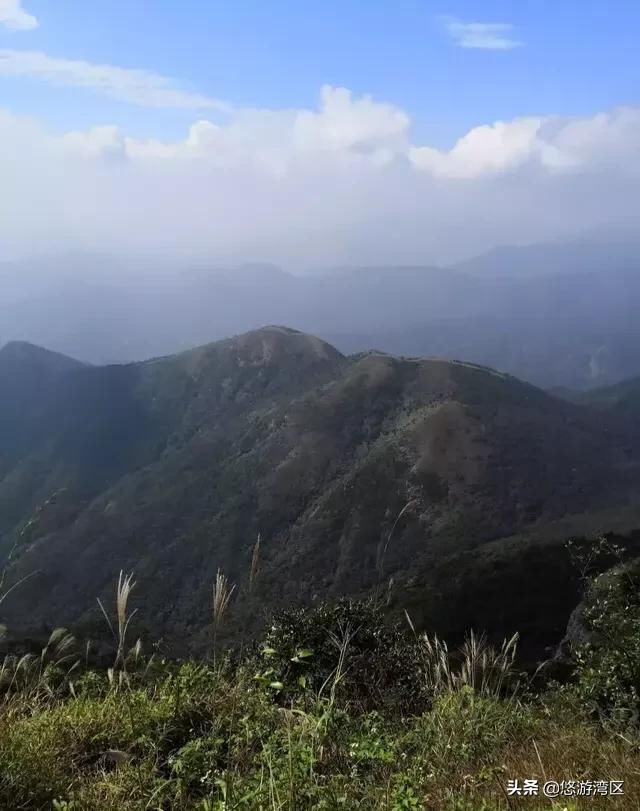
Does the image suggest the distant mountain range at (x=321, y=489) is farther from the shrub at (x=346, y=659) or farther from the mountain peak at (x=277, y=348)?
the shrub at (x=346, y=659)

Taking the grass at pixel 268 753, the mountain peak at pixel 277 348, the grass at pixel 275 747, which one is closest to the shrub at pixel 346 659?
the grass at pixel 275 747

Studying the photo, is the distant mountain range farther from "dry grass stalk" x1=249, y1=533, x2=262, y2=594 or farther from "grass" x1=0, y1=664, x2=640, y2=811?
"dry grass stalk" x1=249, y1=533, x2=262, y2=594

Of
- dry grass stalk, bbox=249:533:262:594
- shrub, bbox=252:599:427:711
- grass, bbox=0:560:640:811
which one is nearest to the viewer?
grass, bbox=0:560:640:811

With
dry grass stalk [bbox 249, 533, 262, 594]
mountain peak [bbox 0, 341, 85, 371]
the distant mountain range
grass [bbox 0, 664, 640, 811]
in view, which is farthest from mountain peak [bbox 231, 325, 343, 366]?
grass [bbox 0, 664, 640, 811]

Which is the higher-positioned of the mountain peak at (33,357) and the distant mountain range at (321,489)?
the mountain peak at (33,357)

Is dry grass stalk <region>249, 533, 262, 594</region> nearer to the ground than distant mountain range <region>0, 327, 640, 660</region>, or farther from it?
farther from it

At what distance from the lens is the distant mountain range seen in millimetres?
72062

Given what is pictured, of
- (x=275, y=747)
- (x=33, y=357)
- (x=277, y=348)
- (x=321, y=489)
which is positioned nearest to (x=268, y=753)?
(x=275, y=747)

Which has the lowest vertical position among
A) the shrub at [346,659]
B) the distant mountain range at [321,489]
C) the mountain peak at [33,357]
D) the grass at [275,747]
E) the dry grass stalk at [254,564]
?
the distant mountain range at [321,489]

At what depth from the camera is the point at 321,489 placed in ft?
336

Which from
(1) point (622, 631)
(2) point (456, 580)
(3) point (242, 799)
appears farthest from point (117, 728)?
(2) point (456, 580)

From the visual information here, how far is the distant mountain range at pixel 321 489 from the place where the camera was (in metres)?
72.1

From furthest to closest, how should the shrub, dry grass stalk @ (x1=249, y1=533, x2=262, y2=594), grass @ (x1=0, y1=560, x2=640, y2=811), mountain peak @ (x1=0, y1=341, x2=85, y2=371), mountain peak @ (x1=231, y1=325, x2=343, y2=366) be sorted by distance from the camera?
1. mountain peak @ (x1=0, y1=341, x2=85, y2=371)
2. mountain peak @ (x1=231, y1=325, x2=343, y2=366)
3. the shrub
4. dry grass stalk @ (x1=249, y1=533, x2=262, y2=594)
5. grass @ (x1=0, y1=560, x2=640, y2=811)

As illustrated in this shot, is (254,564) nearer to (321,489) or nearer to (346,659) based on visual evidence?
(346,659)
